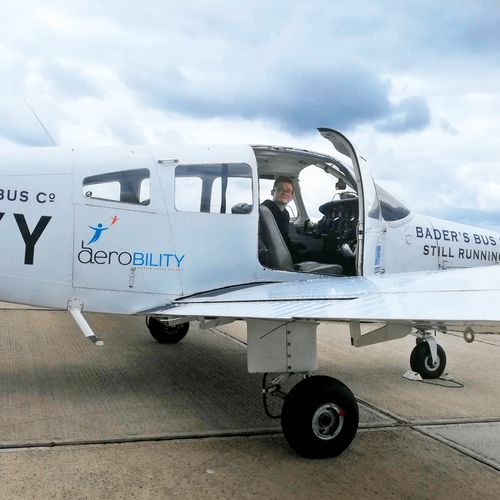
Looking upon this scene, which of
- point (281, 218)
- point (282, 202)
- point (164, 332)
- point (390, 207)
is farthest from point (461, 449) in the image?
point (164, 332)

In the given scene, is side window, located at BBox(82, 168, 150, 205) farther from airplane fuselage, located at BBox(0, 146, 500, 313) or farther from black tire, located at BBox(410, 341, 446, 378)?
black tire, located at BBox(410, 341, 446, 378)

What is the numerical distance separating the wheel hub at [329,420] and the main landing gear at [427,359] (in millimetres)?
2602

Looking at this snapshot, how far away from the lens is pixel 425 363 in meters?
6.07

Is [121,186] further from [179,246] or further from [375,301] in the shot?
[375,301]

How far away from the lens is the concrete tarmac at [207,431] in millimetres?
3246

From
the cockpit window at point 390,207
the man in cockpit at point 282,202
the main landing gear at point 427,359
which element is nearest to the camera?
the cockpit window at point 390,207

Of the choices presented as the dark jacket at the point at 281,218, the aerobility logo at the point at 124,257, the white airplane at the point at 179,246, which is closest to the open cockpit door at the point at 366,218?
the white airplane at the point at 179,246

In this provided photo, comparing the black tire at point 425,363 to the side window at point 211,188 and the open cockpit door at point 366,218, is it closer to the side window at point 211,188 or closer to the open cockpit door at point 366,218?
the open cockpit door at point 366,218

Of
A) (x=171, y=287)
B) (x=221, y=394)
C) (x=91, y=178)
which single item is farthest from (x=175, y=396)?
(x=91, y=178)

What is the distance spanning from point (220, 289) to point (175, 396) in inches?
41.6

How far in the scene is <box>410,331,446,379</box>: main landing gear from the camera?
19.9 feet

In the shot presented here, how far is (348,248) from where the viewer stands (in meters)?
5.66

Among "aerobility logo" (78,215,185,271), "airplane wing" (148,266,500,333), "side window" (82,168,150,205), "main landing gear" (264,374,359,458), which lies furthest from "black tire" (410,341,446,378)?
"side window" (82,168,150,205)

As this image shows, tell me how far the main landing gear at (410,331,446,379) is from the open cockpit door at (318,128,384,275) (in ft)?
4.33
